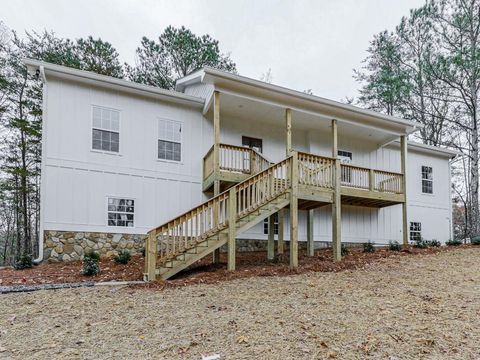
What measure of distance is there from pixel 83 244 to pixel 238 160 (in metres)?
5.09

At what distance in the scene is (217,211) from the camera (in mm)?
7656

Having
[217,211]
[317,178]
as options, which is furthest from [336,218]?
[217,211]

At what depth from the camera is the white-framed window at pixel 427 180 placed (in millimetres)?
15516

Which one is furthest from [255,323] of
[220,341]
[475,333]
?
[475,333]

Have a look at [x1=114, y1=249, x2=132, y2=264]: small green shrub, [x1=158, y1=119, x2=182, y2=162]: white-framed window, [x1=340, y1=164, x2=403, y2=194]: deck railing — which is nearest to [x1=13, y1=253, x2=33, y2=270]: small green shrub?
[x1=114, y1=249, x2=132, y2=264]: small green shrub

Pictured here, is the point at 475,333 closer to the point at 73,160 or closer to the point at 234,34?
the point at 73,160

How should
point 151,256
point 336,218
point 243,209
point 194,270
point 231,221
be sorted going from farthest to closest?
point 336,218 < point 194,270 < point 243,209 < point 231,221 < point 151,256

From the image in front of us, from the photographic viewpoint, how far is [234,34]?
2353 cm

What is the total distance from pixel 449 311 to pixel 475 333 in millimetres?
793

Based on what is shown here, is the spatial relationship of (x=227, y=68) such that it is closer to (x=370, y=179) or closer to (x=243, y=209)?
(x=370, y=179)

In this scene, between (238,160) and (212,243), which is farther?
(238,160)

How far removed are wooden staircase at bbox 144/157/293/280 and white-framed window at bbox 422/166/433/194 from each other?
975 cm

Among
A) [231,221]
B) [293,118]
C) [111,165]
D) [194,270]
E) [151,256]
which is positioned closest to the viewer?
[151,256]

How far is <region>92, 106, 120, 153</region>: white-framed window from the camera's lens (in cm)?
1023
